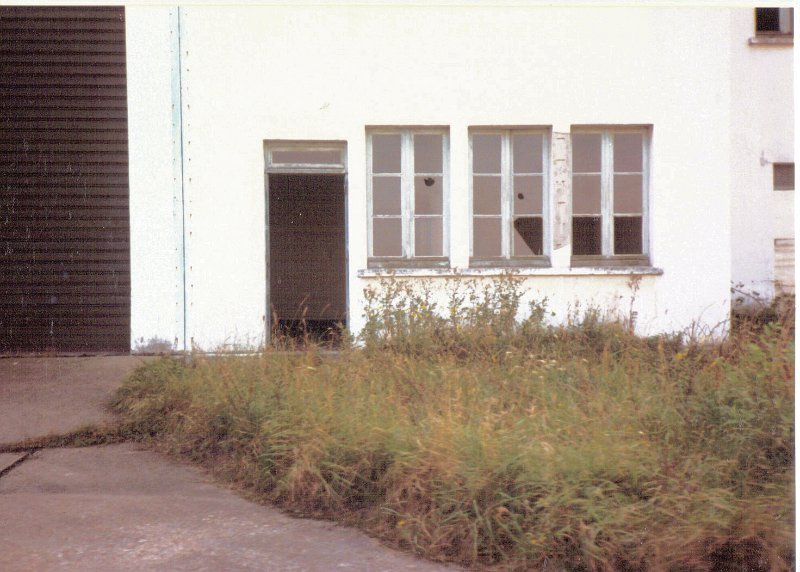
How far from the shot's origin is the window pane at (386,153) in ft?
31.9

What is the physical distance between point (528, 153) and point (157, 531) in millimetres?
7059

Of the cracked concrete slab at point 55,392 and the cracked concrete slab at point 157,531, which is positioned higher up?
the cracked concrete slab at point 55,392

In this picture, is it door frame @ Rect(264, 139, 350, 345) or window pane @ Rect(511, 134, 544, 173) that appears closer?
door frame @ Rect(264, 139, 350, 345)

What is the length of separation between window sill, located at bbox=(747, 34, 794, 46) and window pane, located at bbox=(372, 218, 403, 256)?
5758 millimetres

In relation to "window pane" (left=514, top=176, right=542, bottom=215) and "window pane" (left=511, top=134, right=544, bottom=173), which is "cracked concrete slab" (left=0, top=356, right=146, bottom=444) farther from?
"window pane" (left=511, top=134, right=544, bottom=173)

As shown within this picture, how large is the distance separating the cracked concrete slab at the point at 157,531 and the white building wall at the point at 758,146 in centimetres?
882

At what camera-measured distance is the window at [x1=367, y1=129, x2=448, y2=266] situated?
9727 millimetres

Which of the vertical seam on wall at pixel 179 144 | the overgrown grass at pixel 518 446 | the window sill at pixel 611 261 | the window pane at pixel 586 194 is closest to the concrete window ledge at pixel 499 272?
the window sill at pixel 611 261

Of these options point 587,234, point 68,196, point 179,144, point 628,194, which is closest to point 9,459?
point 68,196

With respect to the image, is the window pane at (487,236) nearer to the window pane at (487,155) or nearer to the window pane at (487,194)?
the window pane at (487,194)

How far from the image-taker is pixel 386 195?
9.79m

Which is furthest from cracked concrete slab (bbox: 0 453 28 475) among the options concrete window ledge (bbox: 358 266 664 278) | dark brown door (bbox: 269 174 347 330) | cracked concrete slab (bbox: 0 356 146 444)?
dark brown door (bbox: 269 174 347 330)

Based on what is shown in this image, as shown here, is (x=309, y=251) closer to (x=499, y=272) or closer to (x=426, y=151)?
(x=426, y=151)

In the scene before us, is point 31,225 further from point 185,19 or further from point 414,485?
point 414,485
